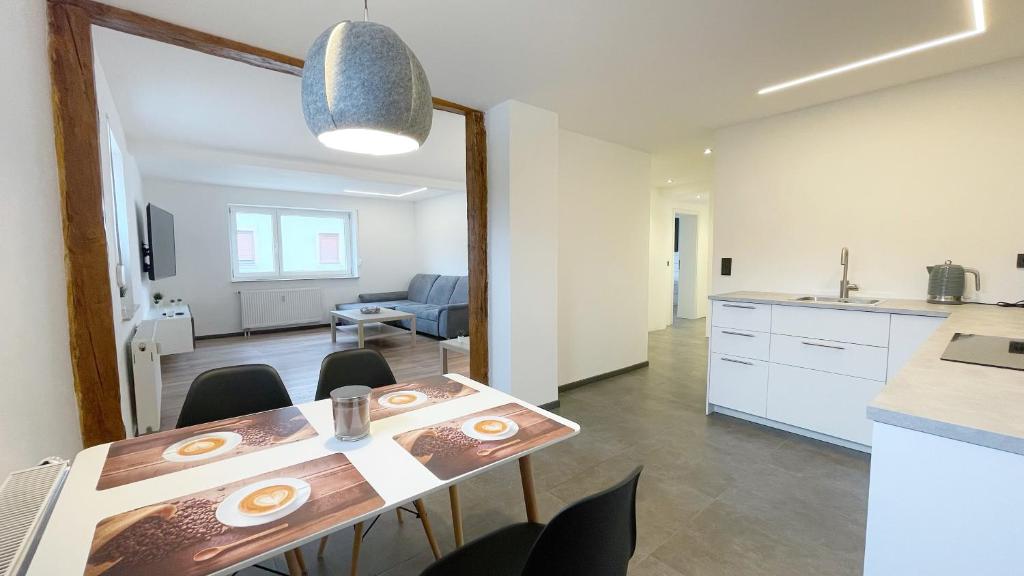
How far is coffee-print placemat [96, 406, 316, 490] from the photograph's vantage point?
112 cm

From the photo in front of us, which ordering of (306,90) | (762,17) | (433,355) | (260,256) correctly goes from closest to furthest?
(306,90) → (762,17) → (433,355) → (260,256)

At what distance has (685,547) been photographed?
1.79m

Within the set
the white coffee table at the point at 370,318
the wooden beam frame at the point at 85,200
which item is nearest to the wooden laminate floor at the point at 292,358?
the white coffee table at the point at 370,318

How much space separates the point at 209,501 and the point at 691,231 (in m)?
8.21

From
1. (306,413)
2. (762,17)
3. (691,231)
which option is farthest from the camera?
(691,231)

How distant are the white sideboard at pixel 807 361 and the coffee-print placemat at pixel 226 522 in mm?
2839

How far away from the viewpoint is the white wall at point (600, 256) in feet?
12.8

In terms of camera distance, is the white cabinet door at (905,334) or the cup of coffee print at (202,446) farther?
the white cabinet door at (905,334)

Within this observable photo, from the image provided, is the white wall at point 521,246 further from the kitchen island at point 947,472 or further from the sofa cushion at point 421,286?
the sofa cushion at point 421,286

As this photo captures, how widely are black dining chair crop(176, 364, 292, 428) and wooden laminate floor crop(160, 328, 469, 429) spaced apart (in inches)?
78.9

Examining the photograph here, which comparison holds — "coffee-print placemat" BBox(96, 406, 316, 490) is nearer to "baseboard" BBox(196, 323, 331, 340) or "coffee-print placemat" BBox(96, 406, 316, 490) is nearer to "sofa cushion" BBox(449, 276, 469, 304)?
"sofa cushion" BBox(449, 276, 469, 304)

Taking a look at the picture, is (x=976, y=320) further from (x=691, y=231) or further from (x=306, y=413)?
(x=691, y=231)

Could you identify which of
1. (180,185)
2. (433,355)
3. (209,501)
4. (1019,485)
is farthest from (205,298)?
(1019,485)

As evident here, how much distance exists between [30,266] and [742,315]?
12.5 feet
